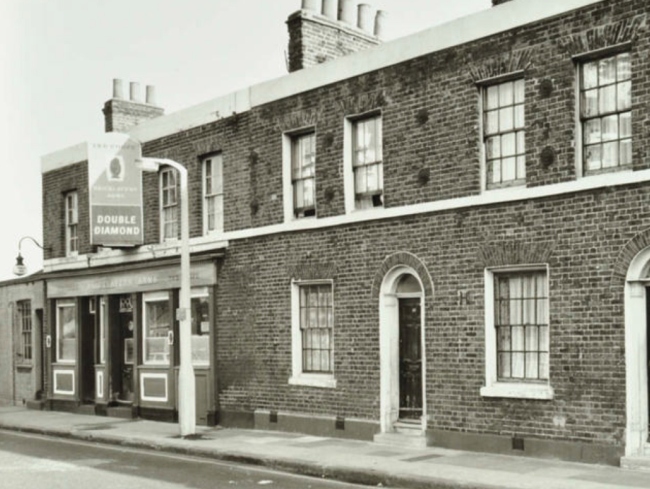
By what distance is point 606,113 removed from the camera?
13211 mm

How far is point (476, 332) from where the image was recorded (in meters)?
14.7

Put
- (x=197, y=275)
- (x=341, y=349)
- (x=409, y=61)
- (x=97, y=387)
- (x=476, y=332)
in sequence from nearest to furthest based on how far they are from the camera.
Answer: (x=476, y=332) < (x=409, y=61) < (x=341, y=349) < (x=197, y=275) < (x=97, y=387)

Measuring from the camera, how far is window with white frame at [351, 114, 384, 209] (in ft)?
54.7

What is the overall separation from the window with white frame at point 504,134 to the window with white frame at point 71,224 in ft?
45.2

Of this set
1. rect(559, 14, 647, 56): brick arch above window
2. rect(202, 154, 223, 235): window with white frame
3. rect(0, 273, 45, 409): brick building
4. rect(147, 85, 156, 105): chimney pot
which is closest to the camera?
rect(559, 14, 647, 56): brick arch above window

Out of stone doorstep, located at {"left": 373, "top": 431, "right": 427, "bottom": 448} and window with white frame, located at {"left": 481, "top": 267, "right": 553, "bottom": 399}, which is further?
stone doorstep, located at {"left": 373, "top": 431, "right": 427, "bottom": 448}

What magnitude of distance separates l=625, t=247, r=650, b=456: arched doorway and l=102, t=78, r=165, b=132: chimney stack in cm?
1652

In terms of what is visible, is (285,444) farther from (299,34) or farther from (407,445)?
(299,34)

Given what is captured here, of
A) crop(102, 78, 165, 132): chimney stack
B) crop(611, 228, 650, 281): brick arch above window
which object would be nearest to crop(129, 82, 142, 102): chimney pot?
crop(102, 78, 165, 132): chimney stack

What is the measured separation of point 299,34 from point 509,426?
30.6 feet

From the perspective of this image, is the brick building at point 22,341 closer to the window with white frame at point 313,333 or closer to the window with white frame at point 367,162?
the window with white frame at point 313,333

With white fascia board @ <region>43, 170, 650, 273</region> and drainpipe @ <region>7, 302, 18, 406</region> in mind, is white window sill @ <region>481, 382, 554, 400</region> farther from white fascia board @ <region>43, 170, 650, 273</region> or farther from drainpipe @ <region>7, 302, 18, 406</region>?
drainpipe @ <region>7, 302, 18, 406</region>

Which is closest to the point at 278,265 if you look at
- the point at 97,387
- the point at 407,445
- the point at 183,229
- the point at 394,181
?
the point at 183,229

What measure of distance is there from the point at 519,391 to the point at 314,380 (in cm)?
480
